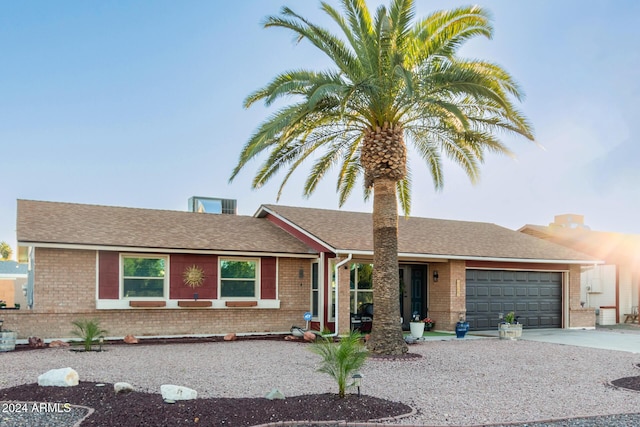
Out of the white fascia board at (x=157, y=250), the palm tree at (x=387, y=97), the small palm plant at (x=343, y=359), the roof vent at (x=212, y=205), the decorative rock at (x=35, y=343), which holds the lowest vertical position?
the decorative rock at (x=35, y=343)

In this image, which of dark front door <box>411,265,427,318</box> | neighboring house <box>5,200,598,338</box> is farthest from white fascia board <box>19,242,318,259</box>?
dark front door <box>411,265,427,318</box>

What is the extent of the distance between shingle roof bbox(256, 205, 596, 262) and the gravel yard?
4.18 metres

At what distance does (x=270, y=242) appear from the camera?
18.8 m

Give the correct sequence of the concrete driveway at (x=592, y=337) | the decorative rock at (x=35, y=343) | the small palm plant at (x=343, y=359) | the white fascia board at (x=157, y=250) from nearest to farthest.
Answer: the small palm plant at (x=343, y=359) → the decorative rock at (x=35, y=343) → the white fascia board at (x=157, y=250) → the concrete driveway at (x=592, y=337)

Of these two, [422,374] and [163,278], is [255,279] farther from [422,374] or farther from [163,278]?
[422,374]

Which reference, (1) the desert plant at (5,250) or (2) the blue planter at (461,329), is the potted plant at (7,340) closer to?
(2) the blue planter at (461,329)

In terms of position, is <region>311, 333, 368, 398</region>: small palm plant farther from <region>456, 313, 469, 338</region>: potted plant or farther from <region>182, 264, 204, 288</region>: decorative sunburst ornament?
<region>456, 313, 469, 338</region>: potted plant

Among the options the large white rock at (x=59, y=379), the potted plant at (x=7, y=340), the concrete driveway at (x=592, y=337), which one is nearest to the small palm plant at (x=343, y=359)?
the large white rock at (x=59, y=379)

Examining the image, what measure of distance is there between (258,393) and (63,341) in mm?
8817

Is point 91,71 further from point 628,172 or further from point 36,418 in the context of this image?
point 628,172

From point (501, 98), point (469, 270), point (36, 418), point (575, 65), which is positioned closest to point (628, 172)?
point (575, 65)

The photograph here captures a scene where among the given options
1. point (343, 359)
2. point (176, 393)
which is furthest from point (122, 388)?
point (343, 359)

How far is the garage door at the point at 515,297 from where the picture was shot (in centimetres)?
2036

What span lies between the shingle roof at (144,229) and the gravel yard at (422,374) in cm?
319
